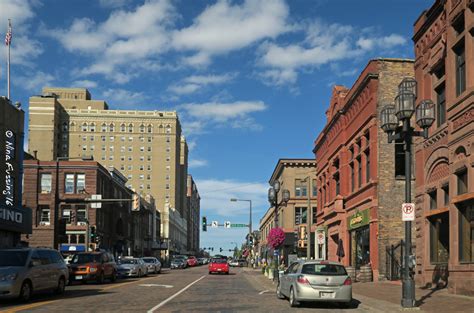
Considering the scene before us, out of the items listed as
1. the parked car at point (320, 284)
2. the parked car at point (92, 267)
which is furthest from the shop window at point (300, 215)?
the parked car at point (320, 284)

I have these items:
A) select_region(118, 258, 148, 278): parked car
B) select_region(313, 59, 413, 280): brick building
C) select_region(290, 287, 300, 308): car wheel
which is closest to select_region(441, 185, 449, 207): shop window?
select_region(290, 287, 300, 308): car wheel

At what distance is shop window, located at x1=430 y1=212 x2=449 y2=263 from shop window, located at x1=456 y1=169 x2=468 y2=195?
5.79 ft

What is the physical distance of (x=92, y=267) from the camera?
30500 mm

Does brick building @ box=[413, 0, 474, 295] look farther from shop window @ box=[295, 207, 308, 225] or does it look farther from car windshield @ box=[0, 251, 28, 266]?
shop window @ box=[295, 207, 308, 225]

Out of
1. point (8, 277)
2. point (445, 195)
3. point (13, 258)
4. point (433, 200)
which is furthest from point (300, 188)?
point (8, 277)

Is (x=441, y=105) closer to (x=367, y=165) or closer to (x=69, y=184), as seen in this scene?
(x=367, y=165)

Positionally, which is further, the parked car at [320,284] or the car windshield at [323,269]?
the car windshield at [323,269]

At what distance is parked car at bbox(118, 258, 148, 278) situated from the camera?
1565 inches

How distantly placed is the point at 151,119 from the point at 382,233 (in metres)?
132

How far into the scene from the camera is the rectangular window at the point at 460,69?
843 inches

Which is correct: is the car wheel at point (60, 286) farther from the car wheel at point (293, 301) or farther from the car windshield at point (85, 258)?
the car windshield at point (85, 258)

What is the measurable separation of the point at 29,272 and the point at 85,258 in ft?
42.4

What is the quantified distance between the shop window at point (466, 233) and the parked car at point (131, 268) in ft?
80.3

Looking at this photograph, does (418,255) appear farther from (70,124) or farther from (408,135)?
(70,124)
